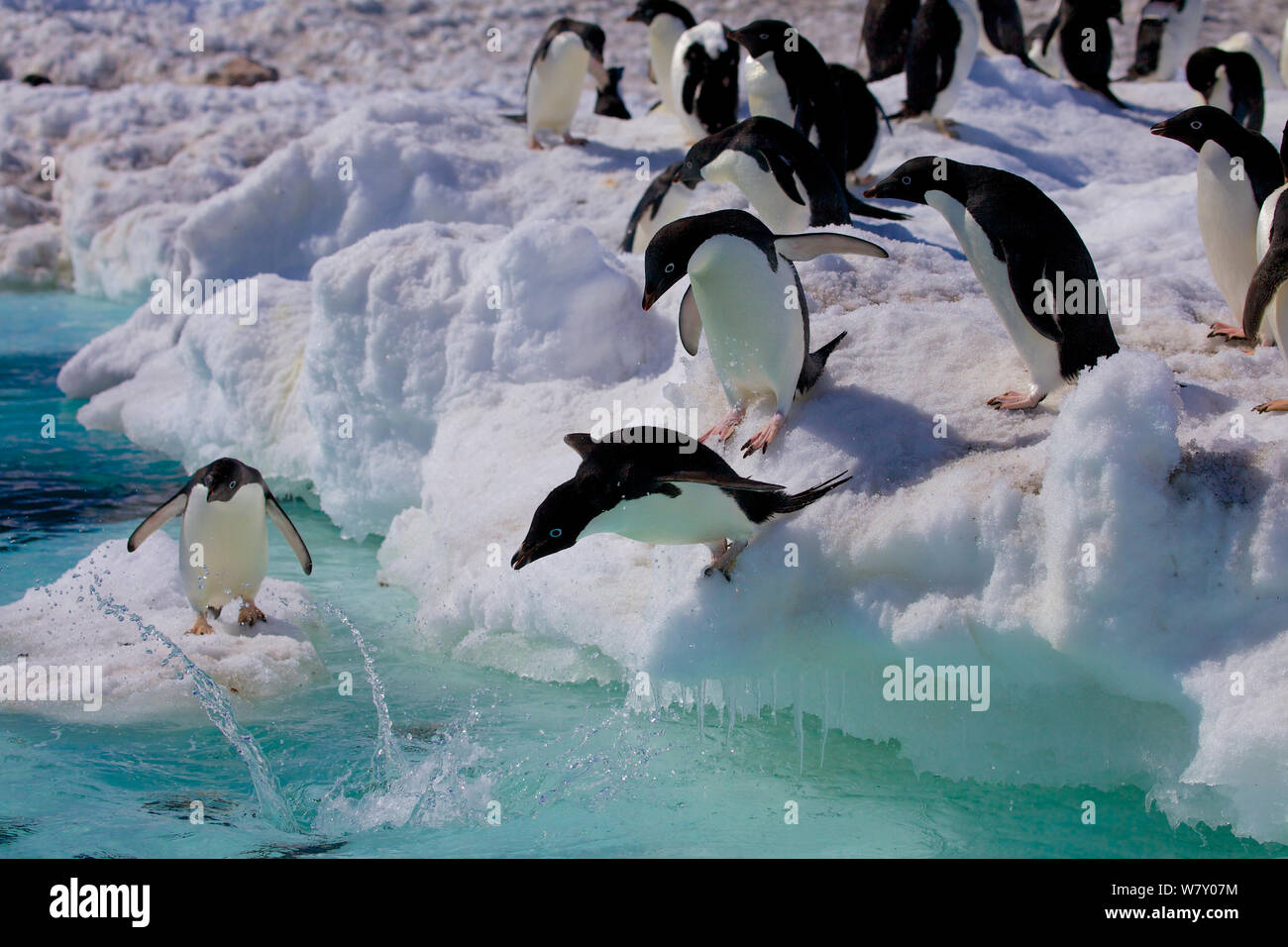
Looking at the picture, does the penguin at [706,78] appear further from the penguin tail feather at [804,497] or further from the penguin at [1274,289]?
the penguin tail feather at [804,497]

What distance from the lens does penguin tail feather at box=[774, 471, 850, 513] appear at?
293 centimetres

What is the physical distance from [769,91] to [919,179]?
9.53 feet

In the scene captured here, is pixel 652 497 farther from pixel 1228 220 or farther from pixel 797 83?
pixel 797 83

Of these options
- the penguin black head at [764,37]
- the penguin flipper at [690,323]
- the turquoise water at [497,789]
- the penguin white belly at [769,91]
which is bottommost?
the turquoise water at [497,789]

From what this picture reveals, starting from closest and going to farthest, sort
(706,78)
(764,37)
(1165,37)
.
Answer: (764,37)
(706,78)
(1165,37)

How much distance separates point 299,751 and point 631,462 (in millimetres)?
1165

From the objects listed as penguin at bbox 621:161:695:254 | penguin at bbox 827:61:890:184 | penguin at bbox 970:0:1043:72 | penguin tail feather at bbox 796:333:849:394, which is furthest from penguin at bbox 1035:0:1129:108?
penguin tail feather at bbox 796:333:849:394

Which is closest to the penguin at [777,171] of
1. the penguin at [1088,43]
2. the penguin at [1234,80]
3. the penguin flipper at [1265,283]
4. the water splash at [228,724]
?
the penguin flipper at [1265,283]

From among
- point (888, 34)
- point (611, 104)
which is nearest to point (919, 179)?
point (888, 34)

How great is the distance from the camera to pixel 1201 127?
384 cm

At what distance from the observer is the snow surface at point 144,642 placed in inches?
137

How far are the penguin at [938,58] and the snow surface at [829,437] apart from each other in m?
0.27

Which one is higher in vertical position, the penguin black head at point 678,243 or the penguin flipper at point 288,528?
the penguin black head at point 678,243

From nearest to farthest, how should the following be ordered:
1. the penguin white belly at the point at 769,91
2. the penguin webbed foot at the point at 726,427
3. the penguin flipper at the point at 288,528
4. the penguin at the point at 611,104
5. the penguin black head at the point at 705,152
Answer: the penguin webbed foot at the point at 726,427
the penguin flipper at the point at 288,528
the penguin black head at the point at 705,152
the penguin white belly at the point at 769,91
the penguin at the point at 611,104
